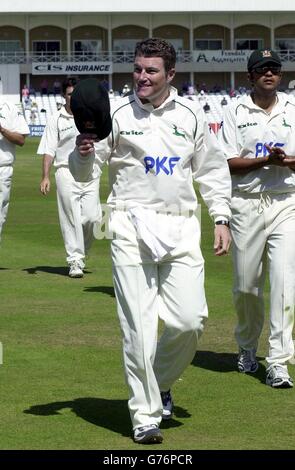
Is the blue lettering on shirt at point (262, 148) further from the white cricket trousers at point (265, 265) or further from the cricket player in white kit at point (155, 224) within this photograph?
the cricket player in white kit at point (155, 224)

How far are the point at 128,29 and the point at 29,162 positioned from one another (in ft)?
198

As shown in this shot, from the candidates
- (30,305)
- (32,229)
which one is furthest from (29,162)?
(30,305)

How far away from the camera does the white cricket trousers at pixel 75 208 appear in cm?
1623

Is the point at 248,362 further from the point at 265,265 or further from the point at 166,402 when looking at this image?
the point at 166,402

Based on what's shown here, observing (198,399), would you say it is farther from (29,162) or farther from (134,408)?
(29,162)

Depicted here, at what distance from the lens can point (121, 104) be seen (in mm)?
7742

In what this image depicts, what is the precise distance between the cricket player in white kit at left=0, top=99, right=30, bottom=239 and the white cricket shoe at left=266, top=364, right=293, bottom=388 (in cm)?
718

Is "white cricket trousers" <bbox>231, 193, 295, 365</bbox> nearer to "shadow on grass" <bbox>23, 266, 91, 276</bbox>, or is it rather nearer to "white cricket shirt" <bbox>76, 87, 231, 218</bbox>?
"white cricket shirt" <bbox>76, 87, 231, 218</bbox>

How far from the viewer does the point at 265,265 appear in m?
A: 9.73

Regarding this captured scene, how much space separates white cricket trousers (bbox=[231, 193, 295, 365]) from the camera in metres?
9.37

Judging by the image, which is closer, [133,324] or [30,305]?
[133,324]

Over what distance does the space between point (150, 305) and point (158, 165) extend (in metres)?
0.86

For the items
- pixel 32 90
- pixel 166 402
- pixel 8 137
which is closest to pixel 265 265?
pixel 166 402
